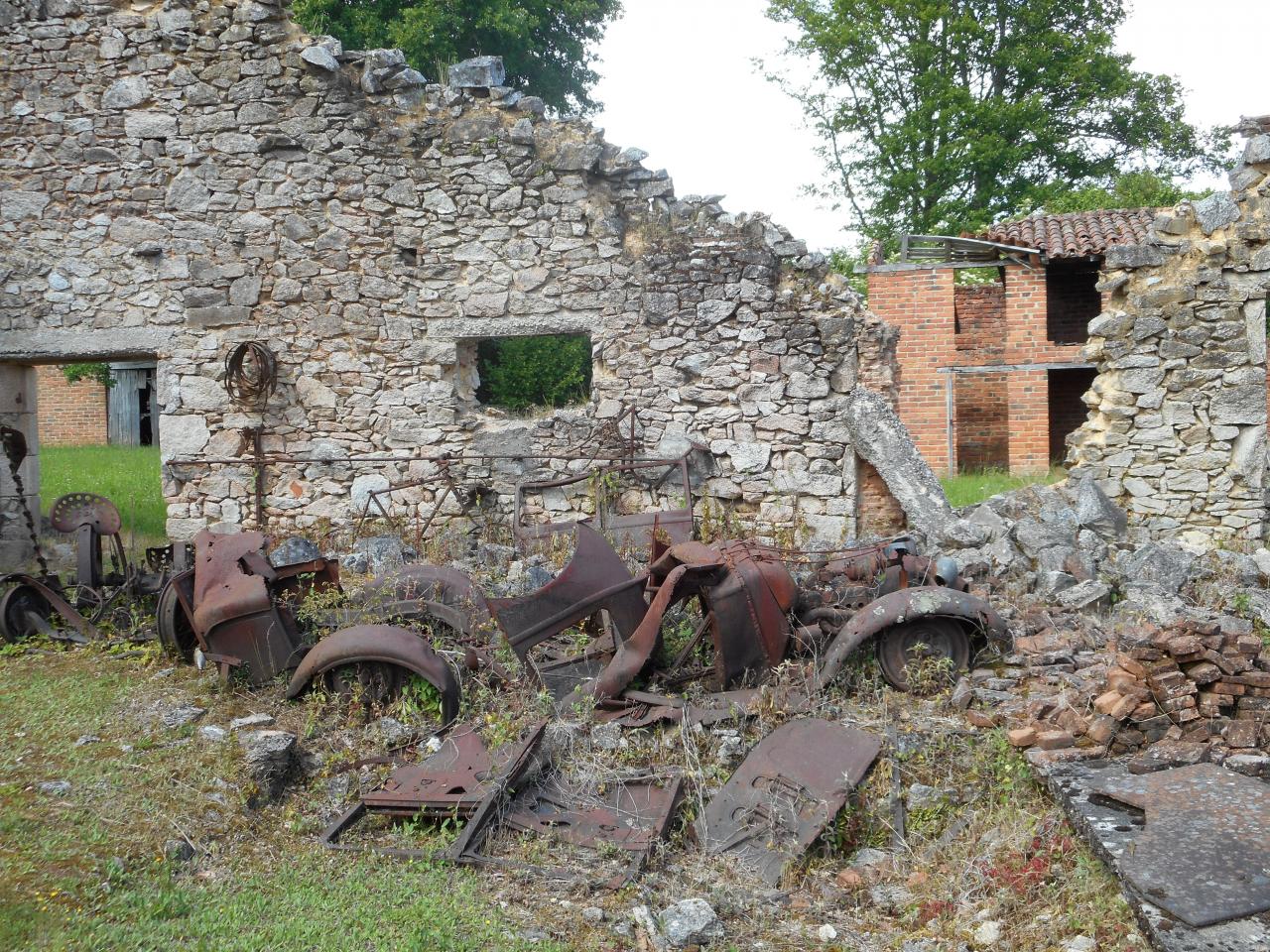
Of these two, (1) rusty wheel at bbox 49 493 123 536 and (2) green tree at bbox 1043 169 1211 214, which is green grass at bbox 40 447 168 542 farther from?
(2) green tree at bbox 1043 169 1211 214

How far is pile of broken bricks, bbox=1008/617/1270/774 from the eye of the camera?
404 cm

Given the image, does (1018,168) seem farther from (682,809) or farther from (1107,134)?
(682,809)

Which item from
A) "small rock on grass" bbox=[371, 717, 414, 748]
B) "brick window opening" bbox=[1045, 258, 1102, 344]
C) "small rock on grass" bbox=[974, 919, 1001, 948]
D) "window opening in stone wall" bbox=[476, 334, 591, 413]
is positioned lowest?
"small rock on grass" bbox=[974, 919, 1001, 948]

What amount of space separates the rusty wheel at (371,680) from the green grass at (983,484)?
7.77 metres

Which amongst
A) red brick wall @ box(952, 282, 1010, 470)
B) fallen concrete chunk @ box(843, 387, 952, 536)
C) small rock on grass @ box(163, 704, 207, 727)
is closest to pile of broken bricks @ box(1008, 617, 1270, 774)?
fallen concrete chunk @ box(843, 387, 952, 536)

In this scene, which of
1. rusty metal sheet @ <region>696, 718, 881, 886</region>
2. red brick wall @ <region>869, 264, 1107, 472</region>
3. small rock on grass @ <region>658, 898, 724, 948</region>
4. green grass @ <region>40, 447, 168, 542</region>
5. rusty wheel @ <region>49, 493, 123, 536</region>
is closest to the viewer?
small rock on grass @ <region>658, 898, 724, 948</region>

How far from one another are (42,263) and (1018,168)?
69.0 feet

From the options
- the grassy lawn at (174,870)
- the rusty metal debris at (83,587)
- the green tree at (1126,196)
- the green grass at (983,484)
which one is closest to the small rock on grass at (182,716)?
the grassy lawn at (174,870)

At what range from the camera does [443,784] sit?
14.3 feet

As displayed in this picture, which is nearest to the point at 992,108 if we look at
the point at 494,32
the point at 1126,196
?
the point at 1126,196

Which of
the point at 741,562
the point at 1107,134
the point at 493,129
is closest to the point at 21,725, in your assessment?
the point at 741,562

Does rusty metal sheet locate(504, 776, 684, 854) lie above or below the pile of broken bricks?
below

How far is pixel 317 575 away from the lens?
627 centimetres

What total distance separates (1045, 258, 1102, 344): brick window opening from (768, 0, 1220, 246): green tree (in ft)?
12.2
